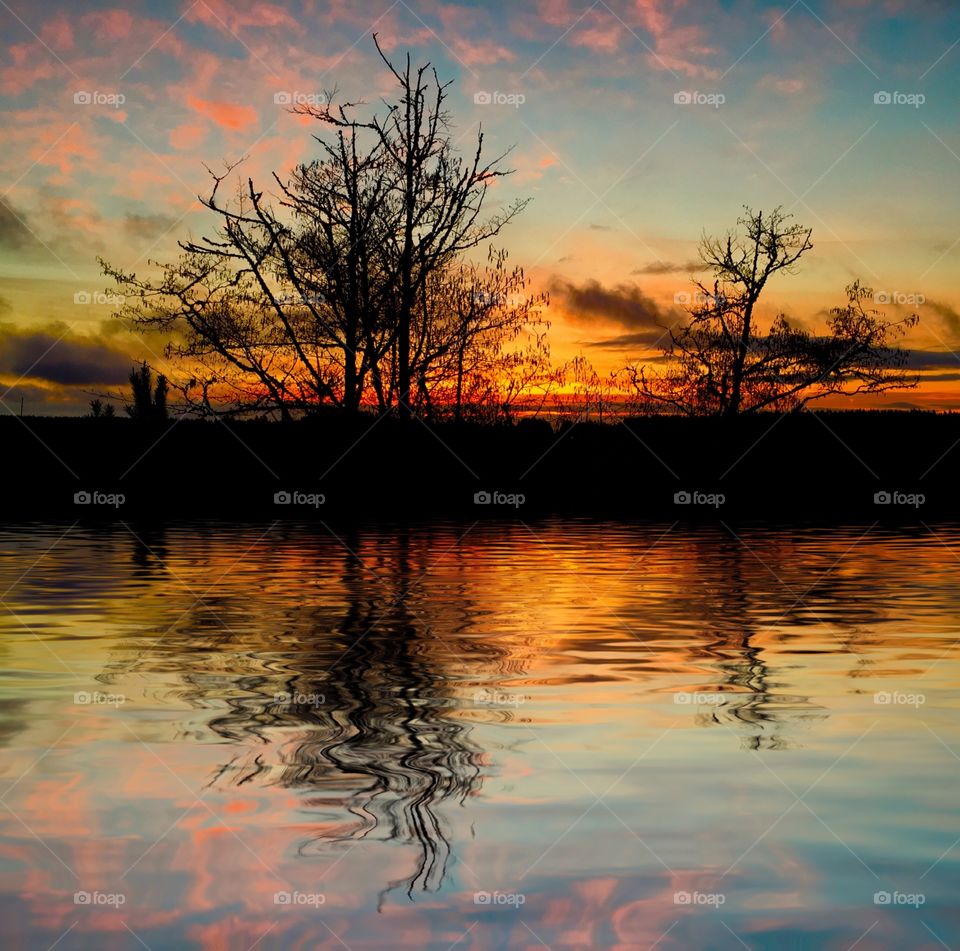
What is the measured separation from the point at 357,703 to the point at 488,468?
3090 cm

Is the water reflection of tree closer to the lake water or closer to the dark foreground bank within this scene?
the lake water

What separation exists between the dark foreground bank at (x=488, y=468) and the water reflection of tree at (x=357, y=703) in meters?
20.4

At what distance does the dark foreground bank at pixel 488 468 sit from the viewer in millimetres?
40656

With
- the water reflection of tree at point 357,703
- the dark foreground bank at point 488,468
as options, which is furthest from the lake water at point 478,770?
the dark foreground bank at point 488,468

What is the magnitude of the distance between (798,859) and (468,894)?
5.62 ft

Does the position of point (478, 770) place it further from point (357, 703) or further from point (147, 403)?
point (147, 403)

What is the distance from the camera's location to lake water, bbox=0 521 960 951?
6750mm

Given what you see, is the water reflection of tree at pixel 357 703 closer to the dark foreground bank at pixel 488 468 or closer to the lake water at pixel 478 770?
the lake water at pixel 478 770

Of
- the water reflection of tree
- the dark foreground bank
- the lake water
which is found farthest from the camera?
the dark foreground bank

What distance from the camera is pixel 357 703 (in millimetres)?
11680

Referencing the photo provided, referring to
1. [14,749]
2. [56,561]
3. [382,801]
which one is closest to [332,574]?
[56,561]

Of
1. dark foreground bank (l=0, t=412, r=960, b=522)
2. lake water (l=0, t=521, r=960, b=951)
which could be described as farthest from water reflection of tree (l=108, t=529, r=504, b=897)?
dark foreground bank (l=0, t=412, r=960, b=522)

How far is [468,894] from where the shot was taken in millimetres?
6914

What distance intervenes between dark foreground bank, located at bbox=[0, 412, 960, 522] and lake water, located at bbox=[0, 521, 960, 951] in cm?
2081
